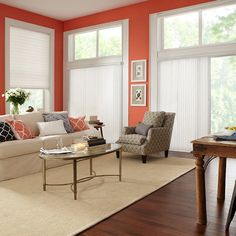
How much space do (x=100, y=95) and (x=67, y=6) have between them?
2293 mm

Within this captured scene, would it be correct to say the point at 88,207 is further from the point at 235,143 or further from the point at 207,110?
the point at 207,110

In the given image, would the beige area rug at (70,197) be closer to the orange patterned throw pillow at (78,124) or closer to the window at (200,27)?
the orange patterned throw pillow at (78,124)

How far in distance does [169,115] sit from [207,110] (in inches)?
36.0

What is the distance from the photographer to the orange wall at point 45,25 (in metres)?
6.83

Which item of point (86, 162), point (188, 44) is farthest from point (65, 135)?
point (188, 44)

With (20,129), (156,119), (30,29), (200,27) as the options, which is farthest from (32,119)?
(200,27)

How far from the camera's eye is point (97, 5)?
6.97m

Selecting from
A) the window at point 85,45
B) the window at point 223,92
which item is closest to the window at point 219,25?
the window at point 223,92

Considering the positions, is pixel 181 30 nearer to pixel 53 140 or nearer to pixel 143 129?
pixel 143 129

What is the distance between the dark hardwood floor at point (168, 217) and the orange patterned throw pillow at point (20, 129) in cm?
234

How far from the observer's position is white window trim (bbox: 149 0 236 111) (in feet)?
19.0

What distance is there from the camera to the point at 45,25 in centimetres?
785

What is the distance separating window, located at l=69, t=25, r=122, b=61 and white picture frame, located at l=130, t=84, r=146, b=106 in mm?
1001

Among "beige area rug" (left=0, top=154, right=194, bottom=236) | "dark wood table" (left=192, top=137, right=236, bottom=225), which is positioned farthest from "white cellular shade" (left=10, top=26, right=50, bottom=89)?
"dark wood table" (left=192, top=137, right=236, bottom=225)
